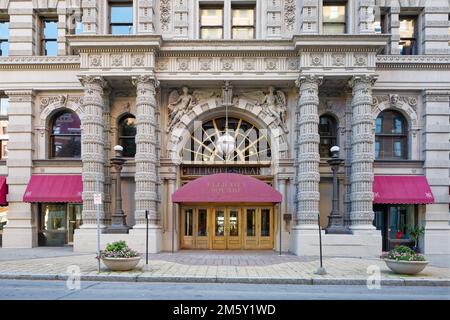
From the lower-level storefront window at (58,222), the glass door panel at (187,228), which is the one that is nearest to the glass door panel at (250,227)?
the glass door panel at (187,228)

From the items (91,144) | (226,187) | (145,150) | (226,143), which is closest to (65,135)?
(91,144)

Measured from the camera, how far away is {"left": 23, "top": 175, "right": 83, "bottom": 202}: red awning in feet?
63.7

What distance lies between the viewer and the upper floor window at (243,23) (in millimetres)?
19922

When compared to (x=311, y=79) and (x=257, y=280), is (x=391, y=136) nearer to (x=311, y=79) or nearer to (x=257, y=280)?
(x=311, y=79)

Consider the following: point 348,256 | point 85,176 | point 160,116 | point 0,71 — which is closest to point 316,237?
point 348,256

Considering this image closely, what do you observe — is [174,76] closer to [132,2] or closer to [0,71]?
[132,2]

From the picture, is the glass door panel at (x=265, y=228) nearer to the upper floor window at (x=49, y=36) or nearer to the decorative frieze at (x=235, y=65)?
the decorative frieze at (x=235, y=65)

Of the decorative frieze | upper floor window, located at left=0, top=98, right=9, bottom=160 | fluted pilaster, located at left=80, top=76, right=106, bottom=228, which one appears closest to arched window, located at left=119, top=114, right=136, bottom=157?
fluted pilaster, located at left=80, top=76, right=106, bottom=228

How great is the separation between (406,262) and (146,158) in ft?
39.0

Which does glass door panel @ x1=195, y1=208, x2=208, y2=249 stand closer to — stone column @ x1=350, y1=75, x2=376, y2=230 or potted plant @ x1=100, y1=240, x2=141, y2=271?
potted plant @ x1=100, y1=240, x2=141, y2=271

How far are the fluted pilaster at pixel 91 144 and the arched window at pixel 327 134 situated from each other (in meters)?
11.3

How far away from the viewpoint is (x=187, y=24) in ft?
63.9

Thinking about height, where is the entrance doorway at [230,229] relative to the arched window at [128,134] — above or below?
below

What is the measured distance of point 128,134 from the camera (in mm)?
20453
